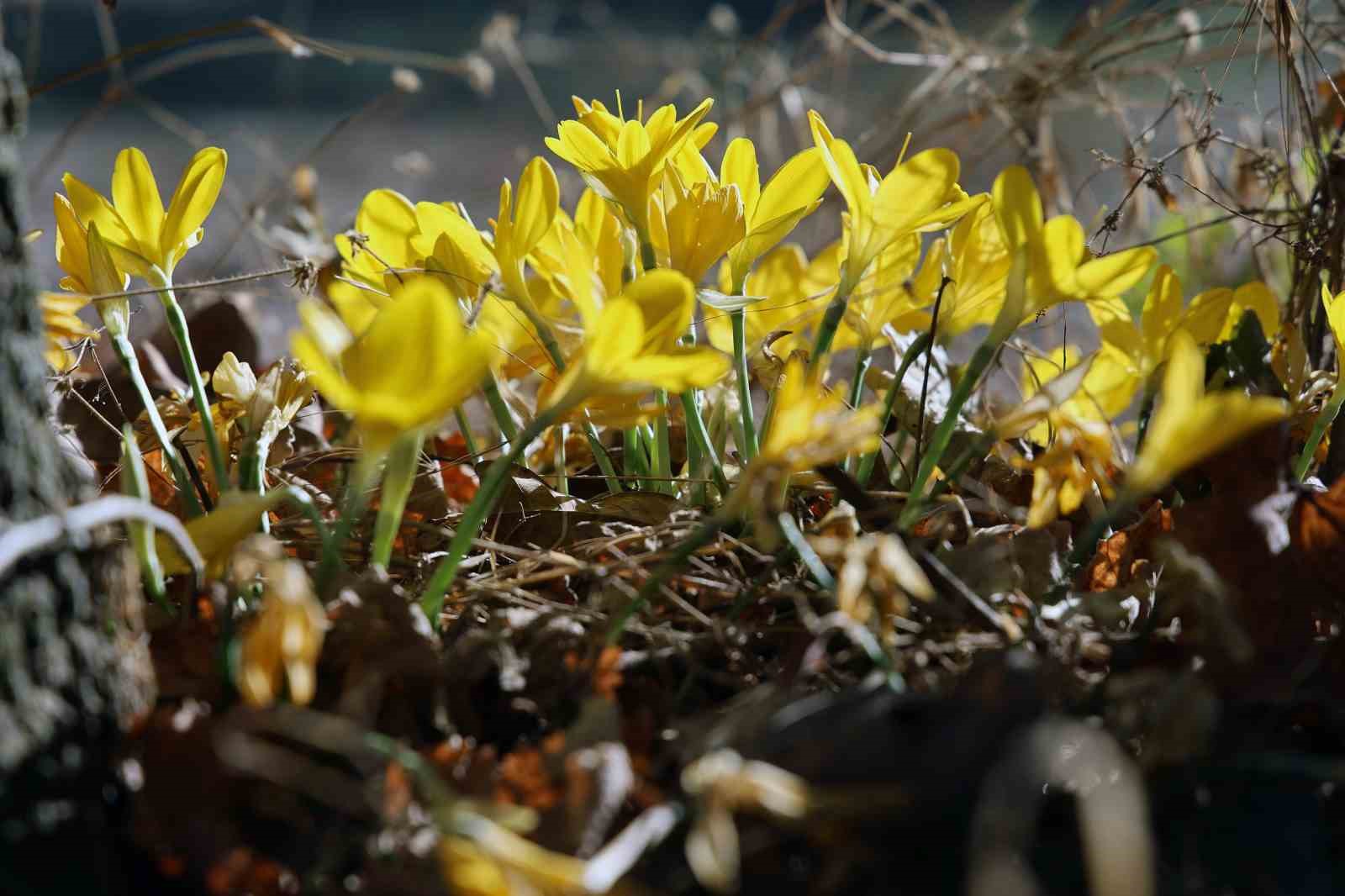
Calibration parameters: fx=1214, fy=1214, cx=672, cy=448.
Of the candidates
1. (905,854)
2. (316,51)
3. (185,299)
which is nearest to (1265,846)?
(905,854)

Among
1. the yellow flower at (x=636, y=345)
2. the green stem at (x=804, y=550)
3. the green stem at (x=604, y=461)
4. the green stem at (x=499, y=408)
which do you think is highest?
the yellow flower at (x=636, y=345)

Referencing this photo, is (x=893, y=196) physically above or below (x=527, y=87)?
below

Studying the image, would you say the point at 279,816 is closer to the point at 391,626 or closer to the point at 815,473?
the point at 391,626

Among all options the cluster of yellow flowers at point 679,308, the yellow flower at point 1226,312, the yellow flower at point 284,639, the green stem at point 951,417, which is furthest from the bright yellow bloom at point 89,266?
the yellow flower at point 1226,312

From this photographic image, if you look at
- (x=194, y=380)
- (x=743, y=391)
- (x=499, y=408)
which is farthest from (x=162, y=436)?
(x=743, y=391)

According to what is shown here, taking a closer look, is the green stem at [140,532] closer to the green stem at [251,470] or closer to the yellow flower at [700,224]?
the green stem at [251,470]

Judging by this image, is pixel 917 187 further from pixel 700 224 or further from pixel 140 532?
pixel 140 532
